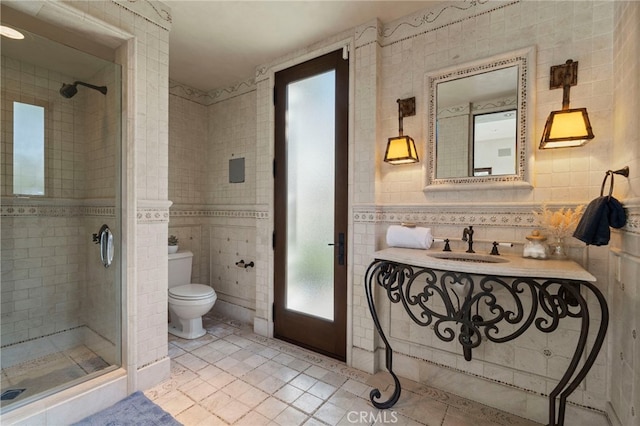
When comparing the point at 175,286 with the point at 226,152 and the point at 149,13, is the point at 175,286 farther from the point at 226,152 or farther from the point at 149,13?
the point at 149,13

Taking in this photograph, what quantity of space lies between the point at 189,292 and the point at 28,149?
5.40 ft

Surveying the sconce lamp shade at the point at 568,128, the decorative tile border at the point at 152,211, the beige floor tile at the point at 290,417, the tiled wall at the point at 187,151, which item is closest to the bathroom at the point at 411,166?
the decorative tile border at the point at 152,211

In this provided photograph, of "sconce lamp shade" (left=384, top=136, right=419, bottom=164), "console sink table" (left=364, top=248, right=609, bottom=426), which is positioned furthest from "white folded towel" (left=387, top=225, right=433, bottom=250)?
"sconce lamp shade" (left=384, top=136, right=419, bottom=164)

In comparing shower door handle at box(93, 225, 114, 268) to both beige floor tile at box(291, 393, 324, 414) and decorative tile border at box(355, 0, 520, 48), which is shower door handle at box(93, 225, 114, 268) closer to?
beige floor tile at box(291, 393, 324, 414)

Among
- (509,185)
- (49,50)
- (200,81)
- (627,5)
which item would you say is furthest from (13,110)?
(627,5)

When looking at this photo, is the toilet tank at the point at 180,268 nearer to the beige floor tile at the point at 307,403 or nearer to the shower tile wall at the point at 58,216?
the shower tile wall at the point at 58,216

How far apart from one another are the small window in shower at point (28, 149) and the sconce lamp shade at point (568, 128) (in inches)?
135

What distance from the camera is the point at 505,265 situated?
139cm

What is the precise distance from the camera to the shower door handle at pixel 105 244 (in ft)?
6.71

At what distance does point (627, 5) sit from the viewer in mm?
1364

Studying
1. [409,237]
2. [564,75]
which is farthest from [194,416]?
[564,75]

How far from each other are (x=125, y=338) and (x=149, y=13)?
86.9 inches

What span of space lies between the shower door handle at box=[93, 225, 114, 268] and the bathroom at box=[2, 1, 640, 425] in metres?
0.16

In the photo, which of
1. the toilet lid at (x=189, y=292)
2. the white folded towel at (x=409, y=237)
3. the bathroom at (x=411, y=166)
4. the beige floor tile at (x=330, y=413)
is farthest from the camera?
the toilet lid at (x=189, y=292)
